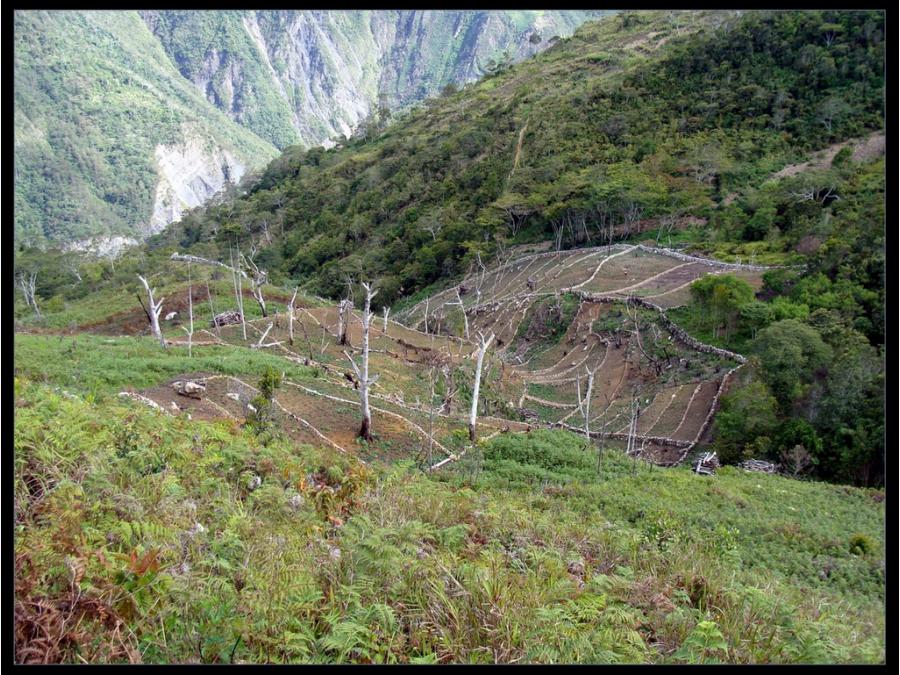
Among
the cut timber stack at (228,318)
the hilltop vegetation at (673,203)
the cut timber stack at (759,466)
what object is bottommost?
the cut timber stack at (759,466)

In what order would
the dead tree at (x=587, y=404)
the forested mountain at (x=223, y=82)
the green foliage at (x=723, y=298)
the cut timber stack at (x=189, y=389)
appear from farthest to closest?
the forested mountain at (x=223, y=82) < the green foliage at (x=723, y=298) < the dead tree at (x=587, y=404) < the cut timber stack at (x=189, y=389)

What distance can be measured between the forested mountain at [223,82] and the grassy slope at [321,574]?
1568 inches

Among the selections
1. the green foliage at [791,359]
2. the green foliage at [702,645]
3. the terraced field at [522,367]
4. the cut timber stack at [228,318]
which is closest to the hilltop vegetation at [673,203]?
the green foliage at [791,359]

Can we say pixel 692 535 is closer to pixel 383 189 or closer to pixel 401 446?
pixel 401 446

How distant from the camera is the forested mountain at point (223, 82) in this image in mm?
85250

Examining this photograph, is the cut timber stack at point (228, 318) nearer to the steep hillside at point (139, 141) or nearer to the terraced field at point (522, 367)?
the terraced field at point (522, 367)

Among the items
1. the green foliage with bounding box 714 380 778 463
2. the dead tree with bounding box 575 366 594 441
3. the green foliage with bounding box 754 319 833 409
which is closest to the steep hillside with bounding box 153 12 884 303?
the green foliage with bounding box 754 319 833 409

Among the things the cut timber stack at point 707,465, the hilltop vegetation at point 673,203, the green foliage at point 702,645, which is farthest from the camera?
the hilltop vegetation at point 673,203

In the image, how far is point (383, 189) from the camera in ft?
216

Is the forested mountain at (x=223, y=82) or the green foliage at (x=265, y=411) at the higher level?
the forested mountain at (x=223, y=82)

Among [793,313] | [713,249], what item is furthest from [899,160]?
[713,249]

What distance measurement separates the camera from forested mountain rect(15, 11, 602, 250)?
280 feet

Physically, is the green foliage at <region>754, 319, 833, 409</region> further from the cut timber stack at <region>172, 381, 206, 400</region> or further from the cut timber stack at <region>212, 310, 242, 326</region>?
the cut timber stack at <region>212, 310, 242, 326</region>

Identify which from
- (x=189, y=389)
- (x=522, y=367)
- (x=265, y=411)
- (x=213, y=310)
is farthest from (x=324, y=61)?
(x=265, y=411)
